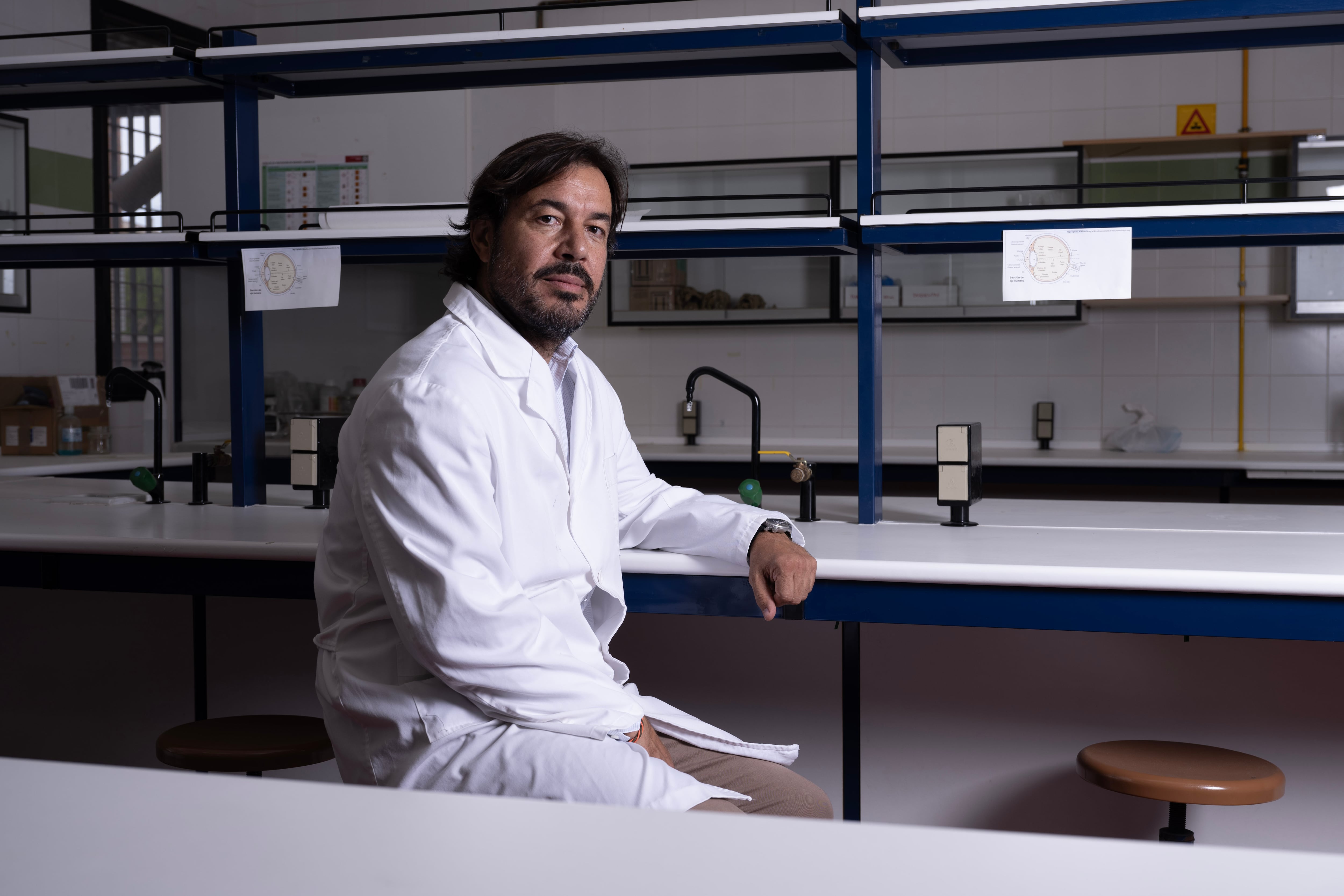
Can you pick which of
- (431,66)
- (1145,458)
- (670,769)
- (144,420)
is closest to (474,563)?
(670,769)

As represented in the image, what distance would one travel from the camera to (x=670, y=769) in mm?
1259

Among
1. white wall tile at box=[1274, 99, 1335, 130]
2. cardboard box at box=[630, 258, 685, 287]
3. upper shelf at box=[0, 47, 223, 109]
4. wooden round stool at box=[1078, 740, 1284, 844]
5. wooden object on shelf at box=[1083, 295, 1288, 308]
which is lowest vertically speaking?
wooden round stool at box=[1078, 740, 1284, 844]

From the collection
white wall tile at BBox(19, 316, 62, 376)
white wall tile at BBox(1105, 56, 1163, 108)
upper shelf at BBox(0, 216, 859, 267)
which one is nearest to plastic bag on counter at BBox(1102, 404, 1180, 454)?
white wall tile at BBox(1105, 56, 1163, 108)

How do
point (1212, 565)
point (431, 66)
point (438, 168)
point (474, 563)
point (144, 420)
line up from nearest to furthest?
point (474, 563), point (1212, 565), point (431, 66), point (438, 168), point (144, 420)

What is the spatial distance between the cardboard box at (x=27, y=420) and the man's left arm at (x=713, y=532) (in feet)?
9.47

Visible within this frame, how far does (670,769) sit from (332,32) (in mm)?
4883

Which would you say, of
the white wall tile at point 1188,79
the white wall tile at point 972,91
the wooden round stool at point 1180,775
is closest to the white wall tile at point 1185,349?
the white wall tile at point 1188,79

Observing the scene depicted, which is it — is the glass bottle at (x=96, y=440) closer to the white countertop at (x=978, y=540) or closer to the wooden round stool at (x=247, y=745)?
the white countertop at (x=978, y=540)

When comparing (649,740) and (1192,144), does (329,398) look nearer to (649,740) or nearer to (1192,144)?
(649,740)

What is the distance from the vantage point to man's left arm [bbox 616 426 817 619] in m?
1.61

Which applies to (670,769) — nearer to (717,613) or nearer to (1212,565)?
(717,613)

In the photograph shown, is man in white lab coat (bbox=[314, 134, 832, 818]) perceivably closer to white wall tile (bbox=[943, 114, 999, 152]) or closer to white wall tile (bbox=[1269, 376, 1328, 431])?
white wall tile (bbox=[943, 114, 999, 152])

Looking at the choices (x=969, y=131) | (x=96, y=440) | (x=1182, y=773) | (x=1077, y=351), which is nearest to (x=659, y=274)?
(x=969, y=131)

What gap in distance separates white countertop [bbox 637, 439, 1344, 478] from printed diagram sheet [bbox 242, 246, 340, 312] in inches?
60.9
